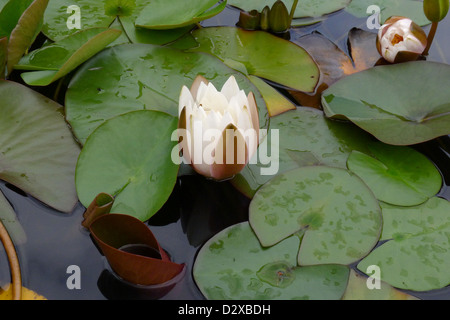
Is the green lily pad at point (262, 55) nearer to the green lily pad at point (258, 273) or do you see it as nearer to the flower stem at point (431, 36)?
the flower stem at point (431, 36)

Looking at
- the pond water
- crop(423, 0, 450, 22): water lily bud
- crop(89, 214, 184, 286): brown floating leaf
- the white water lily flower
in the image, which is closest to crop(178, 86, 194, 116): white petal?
the white water lily flower

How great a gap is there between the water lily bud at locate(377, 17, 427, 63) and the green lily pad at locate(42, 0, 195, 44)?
2.27 feet

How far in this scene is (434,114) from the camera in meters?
1.39

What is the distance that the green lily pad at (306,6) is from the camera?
5.93ft

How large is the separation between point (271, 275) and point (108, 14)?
1.11m

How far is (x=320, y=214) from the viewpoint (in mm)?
1208

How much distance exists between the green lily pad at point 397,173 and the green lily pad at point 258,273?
28cm

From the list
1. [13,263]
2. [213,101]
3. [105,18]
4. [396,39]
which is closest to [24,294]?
[13,263]

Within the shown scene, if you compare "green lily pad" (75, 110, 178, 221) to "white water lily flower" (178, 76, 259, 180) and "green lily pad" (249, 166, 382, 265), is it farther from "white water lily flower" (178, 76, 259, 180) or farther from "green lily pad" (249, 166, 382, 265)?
"green lily pad" (249, 166, 382, 265)

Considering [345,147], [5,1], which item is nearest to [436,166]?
[345,147]

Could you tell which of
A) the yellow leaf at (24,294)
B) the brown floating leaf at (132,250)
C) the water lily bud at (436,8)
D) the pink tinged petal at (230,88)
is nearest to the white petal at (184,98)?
the pink tinged petal at (230,88)

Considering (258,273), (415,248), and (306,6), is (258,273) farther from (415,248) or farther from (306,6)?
(306,6)
